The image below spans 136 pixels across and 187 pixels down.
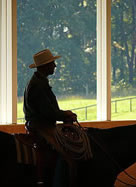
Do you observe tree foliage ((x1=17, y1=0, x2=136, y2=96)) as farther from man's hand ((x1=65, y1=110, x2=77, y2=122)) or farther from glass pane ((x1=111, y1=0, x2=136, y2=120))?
man's hand ((x1=65, y1=110, x2=77, y2=122))

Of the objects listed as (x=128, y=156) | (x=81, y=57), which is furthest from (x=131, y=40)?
(x=128, y=156)

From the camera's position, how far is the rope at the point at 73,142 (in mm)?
4172

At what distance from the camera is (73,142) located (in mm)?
4191

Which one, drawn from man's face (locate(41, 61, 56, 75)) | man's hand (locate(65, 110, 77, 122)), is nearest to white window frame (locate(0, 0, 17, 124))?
man's face (locate(41, 61, 56, 75))

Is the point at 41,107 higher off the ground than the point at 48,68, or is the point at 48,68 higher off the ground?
the point at 48,68

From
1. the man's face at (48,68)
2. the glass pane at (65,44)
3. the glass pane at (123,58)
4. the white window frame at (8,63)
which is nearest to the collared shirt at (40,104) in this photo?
the man's face at (48,68)

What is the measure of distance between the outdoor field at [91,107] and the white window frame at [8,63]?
0.19 m

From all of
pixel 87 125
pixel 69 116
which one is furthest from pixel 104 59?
pixel 69 116

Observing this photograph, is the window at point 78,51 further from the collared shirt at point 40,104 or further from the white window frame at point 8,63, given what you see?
the collared shirt at point 40,104

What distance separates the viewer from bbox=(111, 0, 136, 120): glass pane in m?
6.70

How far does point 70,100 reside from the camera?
6309 millimetres

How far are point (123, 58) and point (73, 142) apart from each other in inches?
114

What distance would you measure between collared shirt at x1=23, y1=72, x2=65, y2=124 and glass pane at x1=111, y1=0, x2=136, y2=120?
2.70 metres

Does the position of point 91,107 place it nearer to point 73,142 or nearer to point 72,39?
point 72,39
